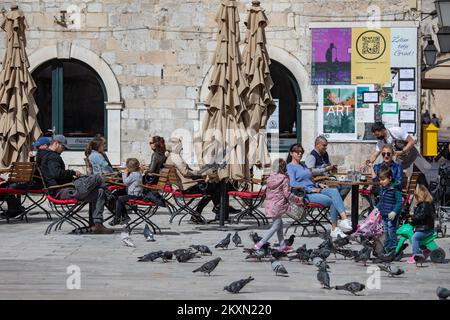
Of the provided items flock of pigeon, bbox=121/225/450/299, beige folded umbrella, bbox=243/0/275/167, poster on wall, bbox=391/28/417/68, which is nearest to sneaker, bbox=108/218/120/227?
flock of pigeon, bbox=121/225/450/299

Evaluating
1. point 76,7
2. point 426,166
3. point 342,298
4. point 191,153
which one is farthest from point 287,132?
point 342,298

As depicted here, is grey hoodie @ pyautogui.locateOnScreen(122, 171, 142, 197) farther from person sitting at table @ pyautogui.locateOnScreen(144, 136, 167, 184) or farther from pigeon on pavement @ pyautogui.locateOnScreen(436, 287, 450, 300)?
pigeon on pavement @ pyautogui.locateOnScreen(436, 287, 450, 300)

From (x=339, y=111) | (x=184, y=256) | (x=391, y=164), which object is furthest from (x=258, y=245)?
(x=339, y=111)

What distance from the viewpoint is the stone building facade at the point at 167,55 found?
20.3 m

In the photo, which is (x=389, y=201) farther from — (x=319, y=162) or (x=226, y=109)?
(x=226, y=109)

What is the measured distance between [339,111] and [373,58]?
1201 millimetres

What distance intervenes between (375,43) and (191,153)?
411cm

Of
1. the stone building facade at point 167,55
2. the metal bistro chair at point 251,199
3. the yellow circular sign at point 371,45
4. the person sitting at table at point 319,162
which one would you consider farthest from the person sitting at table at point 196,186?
the yellow circular sign at point 371,45

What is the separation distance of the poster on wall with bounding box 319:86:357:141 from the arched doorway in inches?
21.1

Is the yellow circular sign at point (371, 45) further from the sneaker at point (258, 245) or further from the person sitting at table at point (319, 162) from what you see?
the sneaker at point (258, 245)

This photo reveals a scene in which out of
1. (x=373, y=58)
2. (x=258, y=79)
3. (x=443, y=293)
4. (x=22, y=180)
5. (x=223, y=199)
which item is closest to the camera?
(x=443, y=293)

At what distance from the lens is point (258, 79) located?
1638 cm

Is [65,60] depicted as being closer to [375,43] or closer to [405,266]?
[375,43]

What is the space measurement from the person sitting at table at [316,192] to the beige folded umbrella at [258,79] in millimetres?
1965
